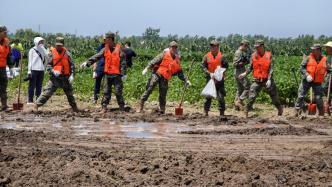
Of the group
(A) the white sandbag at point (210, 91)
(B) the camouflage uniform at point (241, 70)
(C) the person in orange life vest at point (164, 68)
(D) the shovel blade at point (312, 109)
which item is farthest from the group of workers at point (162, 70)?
(B) the camouflage uniform at point (241, 70)

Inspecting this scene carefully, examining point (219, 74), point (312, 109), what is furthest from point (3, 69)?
point (312, 109)

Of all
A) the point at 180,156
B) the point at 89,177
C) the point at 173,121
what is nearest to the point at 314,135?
the point at 173,121

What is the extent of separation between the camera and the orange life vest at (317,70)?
1449cm

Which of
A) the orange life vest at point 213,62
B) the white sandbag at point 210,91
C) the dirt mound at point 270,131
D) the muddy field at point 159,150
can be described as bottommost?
the muddy field at point 159,150

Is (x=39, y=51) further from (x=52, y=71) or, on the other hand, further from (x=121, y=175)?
(x=121, y=175)

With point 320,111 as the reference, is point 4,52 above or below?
above

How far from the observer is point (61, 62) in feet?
45.5

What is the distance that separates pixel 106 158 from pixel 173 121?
5.11 meters

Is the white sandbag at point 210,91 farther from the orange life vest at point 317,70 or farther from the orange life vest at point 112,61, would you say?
the orange life vest at point 317,70

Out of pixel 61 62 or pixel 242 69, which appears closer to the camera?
pixel 61 62

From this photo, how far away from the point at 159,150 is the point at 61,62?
534 cm

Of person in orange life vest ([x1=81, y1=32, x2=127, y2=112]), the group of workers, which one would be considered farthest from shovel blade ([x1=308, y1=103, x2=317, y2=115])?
person in orange life vest ([x1=81, y1=32, x2=127, y2=112])

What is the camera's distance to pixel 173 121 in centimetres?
1321

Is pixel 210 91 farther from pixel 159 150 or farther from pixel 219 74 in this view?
pixel 159 150
